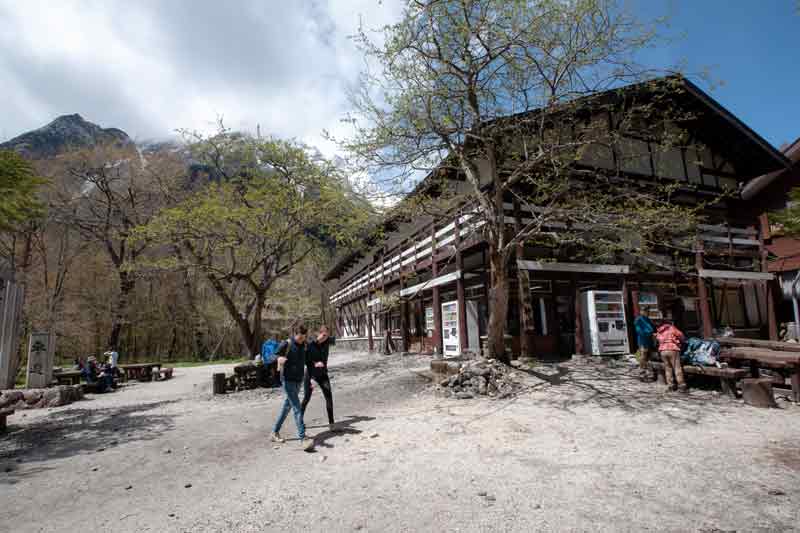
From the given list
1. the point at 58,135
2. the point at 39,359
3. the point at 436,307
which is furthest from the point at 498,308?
the point at 58,135

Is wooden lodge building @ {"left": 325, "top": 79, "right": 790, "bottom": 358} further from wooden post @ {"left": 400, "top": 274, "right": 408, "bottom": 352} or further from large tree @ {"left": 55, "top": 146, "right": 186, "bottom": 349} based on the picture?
large tree @ {"left": 55, "top": 146, "right": 186, "bottom": 349}

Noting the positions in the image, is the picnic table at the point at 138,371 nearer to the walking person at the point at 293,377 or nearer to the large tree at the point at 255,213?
Result: the large tree at the point at 255,213

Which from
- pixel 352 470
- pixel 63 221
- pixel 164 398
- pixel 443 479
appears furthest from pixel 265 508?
pixel 63 221

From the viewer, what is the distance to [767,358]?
24.0 feet

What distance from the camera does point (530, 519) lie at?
137 inches

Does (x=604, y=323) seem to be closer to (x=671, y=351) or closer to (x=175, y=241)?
(x=671, y=351)

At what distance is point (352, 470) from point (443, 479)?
3.67 feet

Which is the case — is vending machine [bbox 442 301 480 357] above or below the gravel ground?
above

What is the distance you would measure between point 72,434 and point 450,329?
10.5 meters

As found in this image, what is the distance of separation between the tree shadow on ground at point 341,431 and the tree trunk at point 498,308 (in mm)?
3705

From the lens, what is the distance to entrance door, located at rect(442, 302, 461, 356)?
13969 millimetres

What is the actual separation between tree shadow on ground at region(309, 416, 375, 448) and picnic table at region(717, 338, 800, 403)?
7231 millimetres

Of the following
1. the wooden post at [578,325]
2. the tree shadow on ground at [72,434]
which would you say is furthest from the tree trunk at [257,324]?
the wooden post at [578,325]

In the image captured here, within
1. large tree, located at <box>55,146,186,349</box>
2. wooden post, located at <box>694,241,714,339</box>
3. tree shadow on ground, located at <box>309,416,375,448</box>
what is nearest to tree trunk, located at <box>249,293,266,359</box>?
tree shadow on ground, located at <box>309,416,375,448</box>
